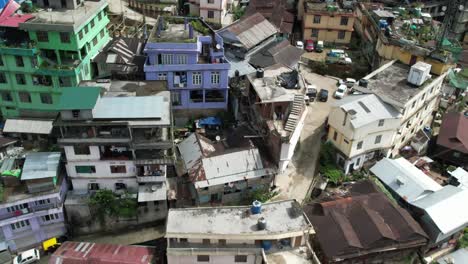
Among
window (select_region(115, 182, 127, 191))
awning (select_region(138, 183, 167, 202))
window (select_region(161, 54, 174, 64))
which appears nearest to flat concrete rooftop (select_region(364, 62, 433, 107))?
window (select_region(161, 54, 174, 64))

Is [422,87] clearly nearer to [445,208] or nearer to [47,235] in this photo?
[445,208]

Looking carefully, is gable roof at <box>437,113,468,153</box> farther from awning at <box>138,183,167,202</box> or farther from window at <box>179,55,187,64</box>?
awning at <box>138,183,167,202</box>

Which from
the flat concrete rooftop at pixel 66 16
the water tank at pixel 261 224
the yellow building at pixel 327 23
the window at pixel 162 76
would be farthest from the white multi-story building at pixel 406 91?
the flat concrete rooftop at pixel 66 16

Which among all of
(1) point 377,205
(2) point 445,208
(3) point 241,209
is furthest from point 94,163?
(2) point 445,208

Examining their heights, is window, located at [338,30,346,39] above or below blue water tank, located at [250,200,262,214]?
above

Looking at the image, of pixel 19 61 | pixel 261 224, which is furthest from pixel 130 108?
pixel 261 224

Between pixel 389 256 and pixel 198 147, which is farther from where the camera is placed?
pixel 198 147

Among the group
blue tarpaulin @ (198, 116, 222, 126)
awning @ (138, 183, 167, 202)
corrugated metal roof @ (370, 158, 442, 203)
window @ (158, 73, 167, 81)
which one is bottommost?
awning @ (138, 183, 167, 202)
